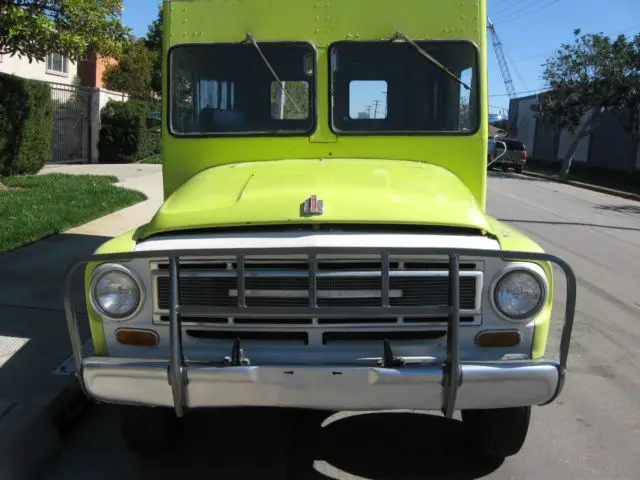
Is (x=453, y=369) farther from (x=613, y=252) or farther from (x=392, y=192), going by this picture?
(x=613, y=252)

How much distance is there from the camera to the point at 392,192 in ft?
12.0

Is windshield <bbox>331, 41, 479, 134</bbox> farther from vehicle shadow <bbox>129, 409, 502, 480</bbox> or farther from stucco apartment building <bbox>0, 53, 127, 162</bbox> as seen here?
stucco apartment building <bbox>0, 53, 127, 162</bbox>

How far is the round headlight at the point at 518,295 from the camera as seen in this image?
3.09 meters

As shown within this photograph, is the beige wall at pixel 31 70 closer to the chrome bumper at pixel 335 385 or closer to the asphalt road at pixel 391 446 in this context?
the asphalt road at pixel 391 446

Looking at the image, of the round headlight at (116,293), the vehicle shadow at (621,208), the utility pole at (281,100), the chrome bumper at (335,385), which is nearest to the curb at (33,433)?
the chrome bumper at (335,385)

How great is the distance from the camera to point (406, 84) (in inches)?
178

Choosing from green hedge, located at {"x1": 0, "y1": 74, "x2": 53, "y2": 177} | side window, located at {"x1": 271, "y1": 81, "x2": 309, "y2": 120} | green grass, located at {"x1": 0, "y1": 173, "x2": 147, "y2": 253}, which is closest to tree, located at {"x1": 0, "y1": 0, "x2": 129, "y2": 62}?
green hedge, located at {"x1": 0, "y1": 74, "x2": 53, "y2": 177}

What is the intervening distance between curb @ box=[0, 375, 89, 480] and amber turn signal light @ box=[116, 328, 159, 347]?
0.96 m

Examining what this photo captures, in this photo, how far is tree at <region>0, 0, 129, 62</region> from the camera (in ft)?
35.2

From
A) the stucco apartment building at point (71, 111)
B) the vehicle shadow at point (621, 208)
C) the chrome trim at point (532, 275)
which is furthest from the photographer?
the stucco apartment building at point (71, 111)

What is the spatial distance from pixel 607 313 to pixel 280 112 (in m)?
4.39

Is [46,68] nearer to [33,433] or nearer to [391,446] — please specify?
[33,433]

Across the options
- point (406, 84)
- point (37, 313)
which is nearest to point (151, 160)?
point (37, 313)

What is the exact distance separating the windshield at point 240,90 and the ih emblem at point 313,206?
49.8 inches
